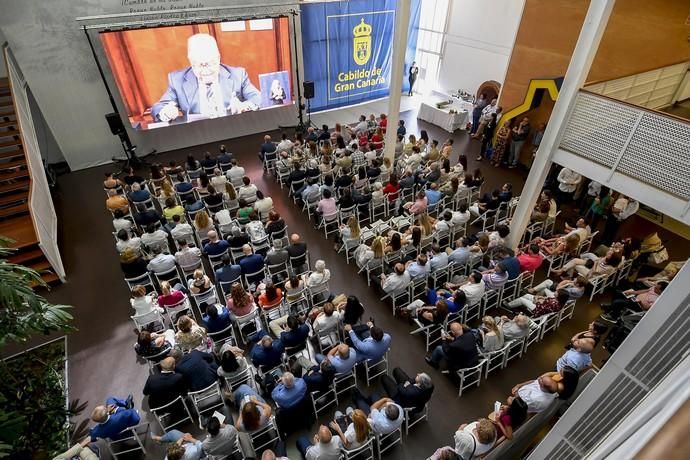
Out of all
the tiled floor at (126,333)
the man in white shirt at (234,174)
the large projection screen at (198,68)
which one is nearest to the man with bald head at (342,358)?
the tiled floor at (126,333)

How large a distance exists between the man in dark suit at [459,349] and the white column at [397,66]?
18.7 feet

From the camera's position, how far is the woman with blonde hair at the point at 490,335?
16.5 feet

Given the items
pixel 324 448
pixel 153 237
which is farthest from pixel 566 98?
pixel 153 237

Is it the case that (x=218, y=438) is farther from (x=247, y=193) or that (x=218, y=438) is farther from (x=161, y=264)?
(x=247, y=193)

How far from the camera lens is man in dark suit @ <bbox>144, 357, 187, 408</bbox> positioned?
4.28 m

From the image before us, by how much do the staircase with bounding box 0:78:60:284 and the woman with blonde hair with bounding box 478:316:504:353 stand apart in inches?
285

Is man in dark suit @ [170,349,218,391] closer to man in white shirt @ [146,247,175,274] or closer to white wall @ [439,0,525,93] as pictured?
man in white shirt @ [146,247,175,274]

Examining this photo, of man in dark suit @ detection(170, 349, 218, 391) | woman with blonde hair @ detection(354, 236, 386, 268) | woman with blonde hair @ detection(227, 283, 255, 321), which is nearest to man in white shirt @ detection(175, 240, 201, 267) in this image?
woman with blonde hair @ detection(227, 283, 255, 321)

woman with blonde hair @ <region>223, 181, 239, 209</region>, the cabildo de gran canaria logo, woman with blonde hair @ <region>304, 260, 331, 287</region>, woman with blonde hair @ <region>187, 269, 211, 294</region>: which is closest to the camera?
woman with blonde hair @ <region>187, 269, 211, 294</region>

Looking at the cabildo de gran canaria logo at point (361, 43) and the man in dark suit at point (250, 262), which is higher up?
the cabildo de gran canaria logo at point (361, 43)

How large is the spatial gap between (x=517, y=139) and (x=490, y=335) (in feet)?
22.0

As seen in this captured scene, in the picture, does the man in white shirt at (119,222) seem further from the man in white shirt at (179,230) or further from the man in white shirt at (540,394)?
the man in white shirt at (540,394)

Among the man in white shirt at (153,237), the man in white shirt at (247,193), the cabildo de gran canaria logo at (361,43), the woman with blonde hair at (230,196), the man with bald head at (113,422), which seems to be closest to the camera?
the man with bald head at (113,422)

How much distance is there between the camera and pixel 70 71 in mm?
9281
